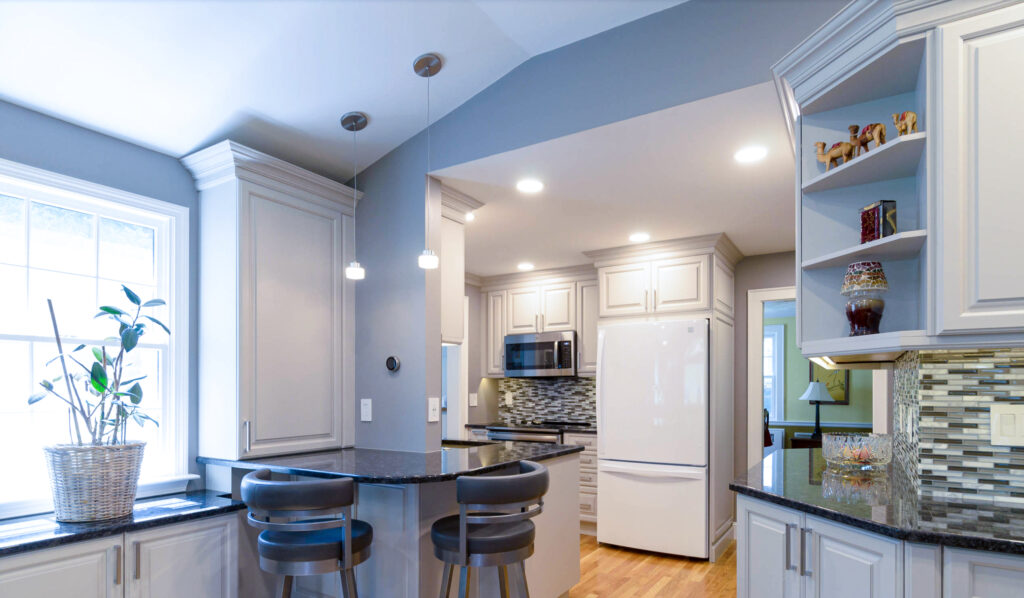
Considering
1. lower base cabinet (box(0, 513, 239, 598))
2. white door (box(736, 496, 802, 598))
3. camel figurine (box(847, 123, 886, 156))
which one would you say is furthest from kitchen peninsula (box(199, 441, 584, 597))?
camel figurine (box(847, 123, 886, 156))

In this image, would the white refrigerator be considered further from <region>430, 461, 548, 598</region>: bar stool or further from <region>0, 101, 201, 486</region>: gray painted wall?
<region>0, 101, 201, 486</region>: gray painted wall

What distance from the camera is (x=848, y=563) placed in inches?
64.0

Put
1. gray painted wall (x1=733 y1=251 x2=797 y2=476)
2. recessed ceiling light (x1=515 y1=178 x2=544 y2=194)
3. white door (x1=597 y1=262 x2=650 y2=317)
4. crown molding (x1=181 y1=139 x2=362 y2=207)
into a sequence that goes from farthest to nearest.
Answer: gray painted wall (x1=733 y1=251 x2=797 y2=476), white door (x1=597 y1=262 x2=650 y2=317), recessed ceiling light (x1=515 y1=178 x2=544 y2=194), crown molding (x1=181 y1=139 x2=362 y2=207)

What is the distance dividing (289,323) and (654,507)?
107 inches

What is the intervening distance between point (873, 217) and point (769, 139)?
767mm

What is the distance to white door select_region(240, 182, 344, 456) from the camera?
9.29 ft

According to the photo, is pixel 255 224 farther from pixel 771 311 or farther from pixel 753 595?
pixel 771 311

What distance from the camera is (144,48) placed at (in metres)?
2.24

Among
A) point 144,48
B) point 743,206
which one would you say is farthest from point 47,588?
point 743,206

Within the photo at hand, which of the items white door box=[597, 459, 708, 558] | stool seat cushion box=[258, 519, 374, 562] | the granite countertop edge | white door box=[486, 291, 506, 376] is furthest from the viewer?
white door box=[486, 291, 506, 376]

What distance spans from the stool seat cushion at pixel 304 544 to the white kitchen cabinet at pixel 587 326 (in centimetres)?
305

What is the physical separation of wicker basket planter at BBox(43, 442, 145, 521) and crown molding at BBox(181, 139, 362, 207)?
128 centimetres

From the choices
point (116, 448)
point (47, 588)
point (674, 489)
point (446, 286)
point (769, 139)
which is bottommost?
point (674, 489)

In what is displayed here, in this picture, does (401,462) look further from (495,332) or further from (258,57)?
(495,332)
